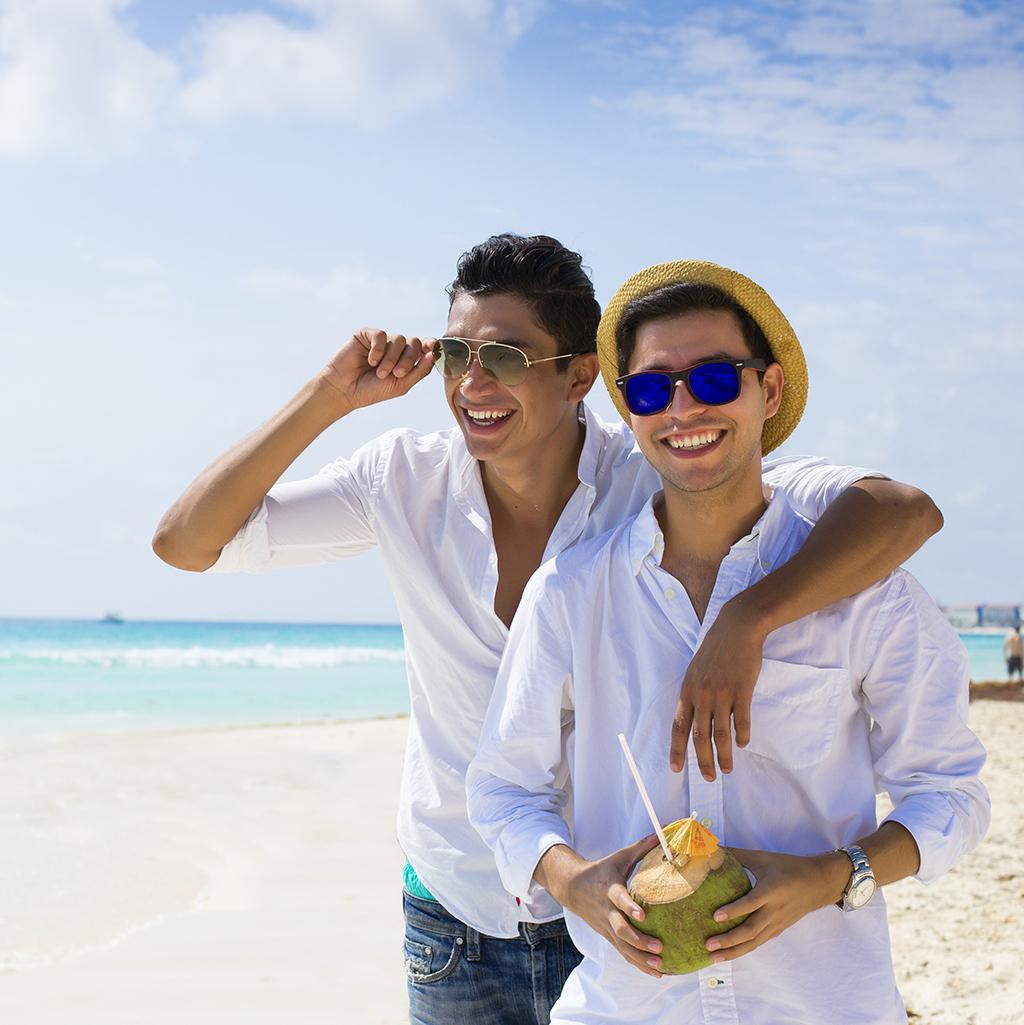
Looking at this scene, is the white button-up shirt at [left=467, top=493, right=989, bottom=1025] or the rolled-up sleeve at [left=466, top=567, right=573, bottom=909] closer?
the white button-up shirt at [left=467, top=493, right=989, bottom=1025]

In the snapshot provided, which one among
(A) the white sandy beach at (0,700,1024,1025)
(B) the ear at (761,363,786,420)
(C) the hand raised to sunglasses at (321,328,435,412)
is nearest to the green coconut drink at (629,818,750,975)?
(B) the ear at (761,363,786,420)

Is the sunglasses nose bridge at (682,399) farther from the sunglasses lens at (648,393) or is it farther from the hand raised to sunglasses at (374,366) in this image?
the hand raised to sunglasses at (374,366)

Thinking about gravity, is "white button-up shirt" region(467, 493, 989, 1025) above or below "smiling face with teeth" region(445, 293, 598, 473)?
below

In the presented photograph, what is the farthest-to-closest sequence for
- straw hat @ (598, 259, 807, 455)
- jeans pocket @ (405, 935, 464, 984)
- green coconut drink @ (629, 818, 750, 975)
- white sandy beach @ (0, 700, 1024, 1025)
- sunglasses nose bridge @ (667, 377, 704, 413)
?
white sandy beach @ (0, 700, 1024, 1025)
jeans pocket @ (405, 935, 464, 984)
straw hat @ (598, 259, 807, 455)
sunglasses nose bridge @ (667, 377, 704, 413)
green coconut drink @ (629, 818, 750, 975)

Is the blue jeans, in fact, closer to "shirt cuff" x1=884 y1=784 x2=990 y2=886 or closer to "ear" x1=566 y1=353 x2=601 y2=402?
"shirt cuff" x1=884 y1=784 x2=990 y2=886

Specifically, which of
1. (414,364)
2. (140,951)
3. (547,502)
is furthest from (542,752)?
(140,951)

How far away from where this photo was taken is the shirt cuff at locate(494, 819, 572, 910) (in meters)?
2.39

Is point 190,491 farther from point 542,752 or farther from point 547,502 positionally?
point 542,752

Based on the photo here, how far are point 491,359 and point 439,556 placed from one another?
59 centimetres

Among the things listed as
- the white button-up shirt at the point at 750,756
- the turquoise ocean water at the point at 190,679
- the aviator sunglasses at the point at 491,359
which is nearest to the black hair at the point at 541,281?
the aviator sunglasses at the point at 491,359

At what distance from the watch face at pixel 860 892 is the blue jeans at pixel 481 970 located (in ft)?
3.65

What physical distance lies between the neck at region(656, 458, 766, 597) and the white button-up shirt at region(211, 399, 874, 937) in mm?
414

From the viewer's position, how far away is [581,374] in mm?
3580

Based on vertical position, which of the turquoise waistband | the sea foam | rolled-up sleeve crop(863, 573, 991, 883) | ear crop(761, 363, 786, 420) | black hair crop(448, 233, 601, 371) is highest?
the sea foam
